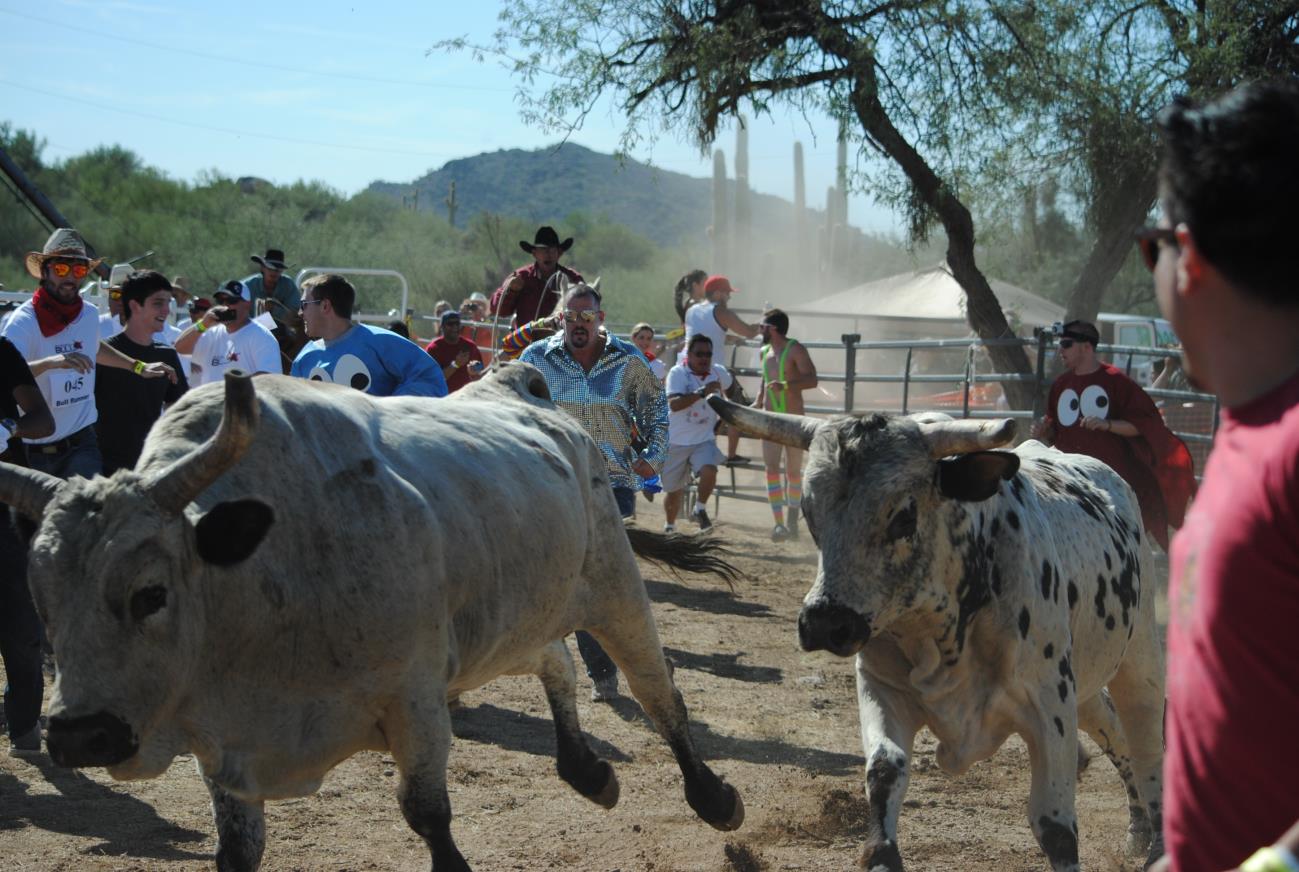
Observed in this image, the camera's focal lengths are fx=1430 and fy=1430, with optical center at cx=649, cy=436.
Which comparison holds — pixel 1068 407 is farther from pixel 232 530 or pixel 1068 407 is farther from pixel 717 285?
pixel 717 285

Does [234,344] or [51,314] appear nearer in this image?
[51,314]

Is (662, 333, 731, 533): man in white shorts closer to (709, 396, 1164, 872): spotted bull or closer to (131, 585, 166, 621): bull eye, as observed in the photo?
(709, 396, 1164, 872): spotted bull

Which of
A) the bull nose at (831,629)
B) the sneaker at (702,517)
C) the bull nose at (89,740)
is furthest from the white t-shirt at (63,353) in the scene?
the sneaker at (702,517)

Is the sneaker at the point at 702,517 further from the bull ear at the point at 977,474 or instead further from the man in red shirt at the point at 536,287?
the bull ear at the point at 977,474

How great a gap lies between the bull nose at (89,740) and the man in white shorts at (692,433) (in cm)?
946

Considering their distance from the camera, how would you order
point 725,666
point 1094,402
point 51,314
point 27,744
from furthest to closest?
point 725,666 → point 1094,402 → point 51,314 → point 27,744

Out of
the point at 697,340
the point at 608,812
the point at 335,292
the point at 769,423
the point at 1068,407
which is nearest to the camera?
the point at 769,423

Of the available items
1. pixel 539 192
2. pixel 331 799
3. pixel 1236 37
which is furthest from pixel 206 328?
pixel 539 192

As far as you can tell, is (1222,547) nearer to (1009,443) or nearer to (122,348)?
(1009,443)

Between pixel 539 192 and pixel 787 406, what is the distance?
17010 cm

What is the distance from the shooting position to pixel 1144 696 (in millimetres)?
5695

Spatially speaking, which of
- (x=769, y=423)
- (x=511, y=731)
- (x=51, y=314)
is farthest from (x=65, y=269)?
(x=769, y=423)

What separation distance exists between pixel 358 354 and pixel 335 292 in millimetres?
309

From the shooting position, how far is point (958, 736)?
15.5 ft
